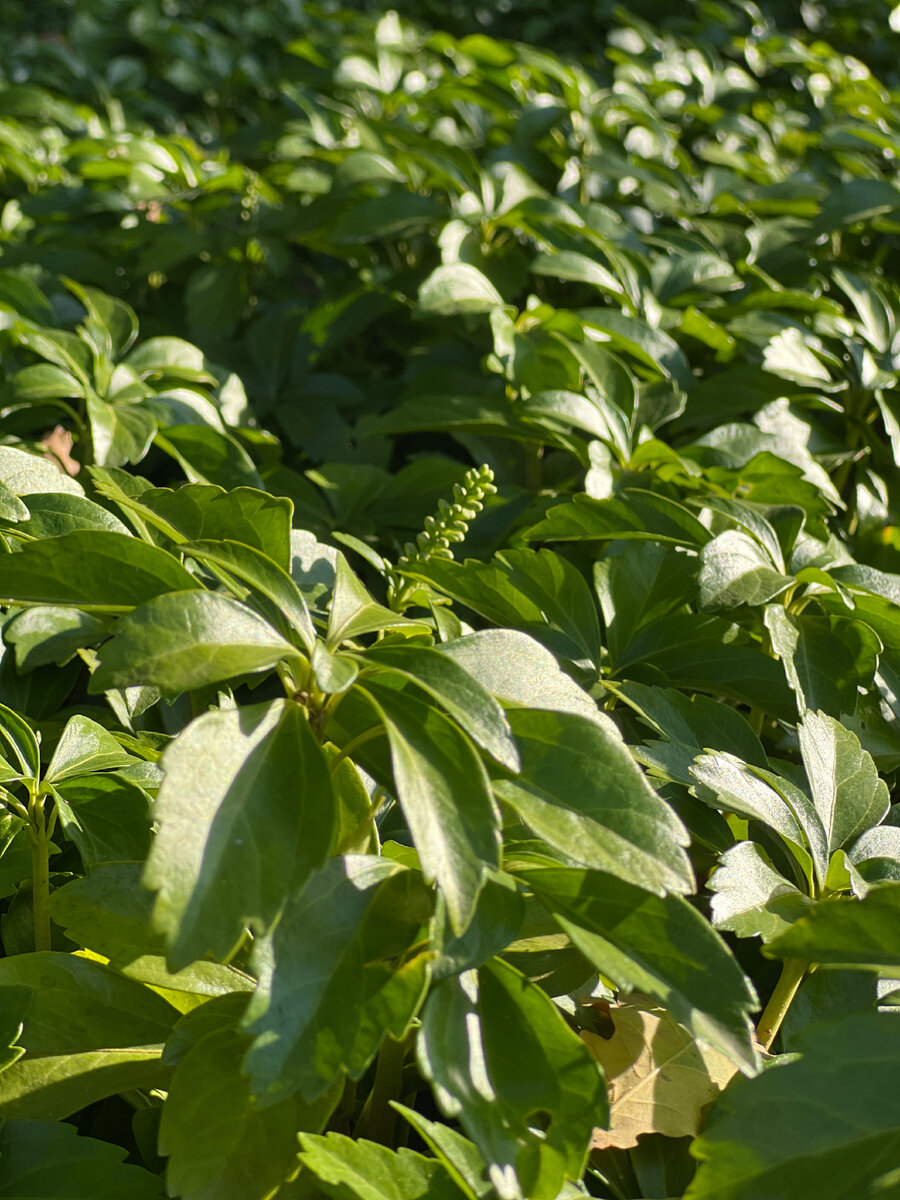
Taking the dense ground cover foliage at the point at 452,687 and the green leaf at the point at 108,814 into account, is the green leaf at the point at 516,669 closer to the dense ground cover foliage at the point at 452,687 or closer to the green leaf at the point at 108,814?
the dense ground cover foliage at the point at 452,687

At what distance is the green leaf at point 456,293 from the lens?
1.41 meters

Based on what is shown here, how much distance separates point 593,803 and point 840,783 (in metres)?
0.32

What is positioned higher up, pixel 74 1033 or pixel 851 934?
pixel 851 934

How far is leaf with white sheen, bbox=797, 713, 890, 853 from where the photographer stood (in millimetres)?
851

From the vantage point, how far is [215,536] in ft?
2.80

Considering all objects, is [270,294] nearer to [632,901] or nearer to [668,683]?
[668,683]

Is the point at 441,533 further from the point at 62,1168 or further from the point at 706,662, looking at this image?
the point at 62,1168

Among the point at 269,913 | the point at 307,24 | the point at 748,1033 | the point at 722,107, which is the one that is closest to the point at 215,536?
the point at 269,913

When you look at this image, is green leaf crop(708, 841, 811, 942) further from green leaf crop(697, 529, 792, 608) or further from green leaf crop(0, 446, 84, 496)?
green leaf crop(0, 446, 84, 496)

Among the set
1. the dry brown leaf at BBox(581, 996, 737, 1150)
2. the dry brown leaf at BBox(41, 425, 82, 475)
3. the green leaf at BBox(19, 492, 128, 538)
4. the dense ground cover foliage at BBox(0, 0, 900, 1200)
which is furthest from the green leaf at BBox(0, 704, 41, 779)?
the dry brown leaf at BBox(41, 425, 82, 475)

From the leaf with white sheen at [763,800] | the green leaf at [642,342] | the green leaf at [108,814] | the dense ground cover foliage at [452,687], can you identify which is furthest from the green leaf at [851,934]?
the green leaf at [642,342]

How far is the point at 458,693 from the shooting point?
628 millimetres

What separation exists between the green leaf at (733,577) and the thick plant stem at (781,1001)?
12.1 inches

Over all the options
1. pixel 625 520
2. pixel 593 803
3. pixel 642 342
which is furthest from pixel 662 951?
pixel 642 342
